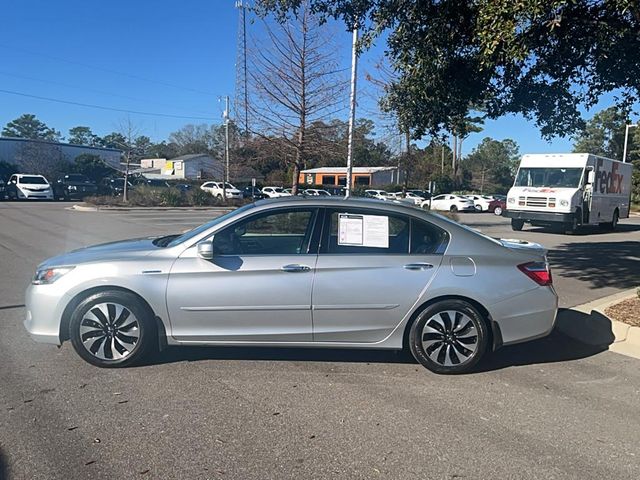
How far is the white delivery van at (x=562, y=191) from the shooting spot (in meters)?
19.8

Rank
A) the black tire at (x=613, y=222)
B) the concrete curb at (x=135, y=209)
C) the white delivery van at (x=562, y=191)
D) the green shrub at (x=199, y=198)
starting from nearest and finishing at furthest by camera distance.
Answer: the white delivery van at (x=562, y=191) → the black tire at (x=613, y=222) → the concrete curb at (x=135, y=209) → the green shrub at (x=199, y=198)

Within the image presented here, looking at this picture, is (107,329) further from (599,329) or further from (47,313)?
(599,329)

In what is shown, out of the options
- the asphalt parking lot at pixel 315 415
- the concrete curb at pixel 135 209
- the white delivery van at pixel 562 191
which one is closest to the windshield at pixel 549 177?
the white delivery van at pixel 562 191

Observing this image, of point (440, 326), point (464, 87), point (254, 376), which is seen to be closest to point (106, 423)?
point (254, 376)

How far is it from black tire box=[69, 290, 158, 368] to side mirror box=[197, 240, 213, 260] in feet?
2.23

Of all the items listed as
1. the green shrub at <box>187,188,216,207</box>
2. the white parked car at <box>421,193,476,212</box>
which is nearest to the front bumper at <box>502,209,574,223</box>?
the white parked car at <box>421,193,476,212</box>

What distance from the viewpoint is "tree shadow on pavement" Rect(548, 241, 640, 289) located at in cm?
964

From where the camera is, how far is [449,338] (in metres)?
4.79

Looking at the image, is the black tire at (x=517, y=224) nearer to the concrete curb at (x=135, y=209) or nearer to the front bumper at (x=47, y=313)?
the concrete curb at (x=135, y=209)

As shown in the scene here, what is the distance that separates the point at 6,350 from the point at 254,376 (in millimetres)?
2472

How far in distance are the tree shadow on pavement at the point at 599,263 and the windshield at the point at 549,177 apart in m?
4.51

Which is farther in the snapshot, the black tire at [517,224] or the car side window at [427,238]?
the black tire at [517,224]

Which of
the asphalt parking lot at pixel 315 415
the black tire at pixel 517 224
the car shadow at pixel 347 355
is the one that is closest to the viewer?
the asphalt parking lot at pixel 315 415

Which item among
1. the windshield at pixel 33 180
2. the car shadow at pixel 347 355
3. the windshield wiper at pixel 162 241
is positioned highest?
the windshield at pixel 33 180
